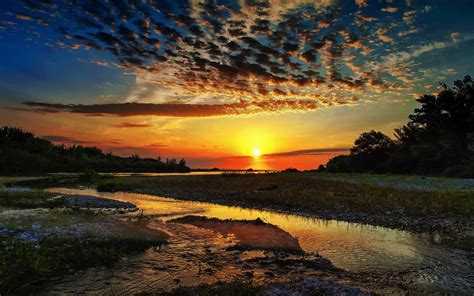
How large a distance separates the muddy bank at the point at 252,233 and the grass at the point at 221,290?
5676mm

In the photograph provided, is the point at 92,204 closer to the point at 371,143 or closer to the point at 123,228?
the point at 123,228

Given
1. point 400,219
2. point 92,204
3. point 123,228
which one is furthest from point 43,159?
point 400,219

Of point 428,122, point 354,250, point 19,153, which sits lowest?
point 354,250

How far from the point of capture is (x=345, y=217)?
23.0 m

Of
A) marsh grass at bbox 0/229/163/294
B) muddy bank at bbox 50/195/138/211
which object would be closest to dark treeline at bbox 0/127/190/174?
muddy bank at bbox 50/195/138/211

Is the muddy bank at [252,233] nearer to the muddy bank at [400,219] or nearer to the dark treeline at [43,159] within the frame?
the muddy bank at [400,219]

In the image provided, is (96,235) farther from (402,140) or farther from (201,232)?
(402,140)

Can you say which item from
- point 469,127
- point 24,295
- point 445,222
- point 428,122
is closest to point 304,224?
point 445,222

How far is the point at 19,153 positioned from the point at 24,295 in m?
109

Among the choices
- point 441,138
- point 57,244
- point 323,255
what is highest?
point 441,138

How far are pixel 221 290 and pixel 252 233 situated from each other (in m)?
9.31

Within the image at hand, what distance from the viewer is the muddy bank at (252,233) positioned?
15281mm

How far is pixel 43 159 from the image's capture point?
355ft

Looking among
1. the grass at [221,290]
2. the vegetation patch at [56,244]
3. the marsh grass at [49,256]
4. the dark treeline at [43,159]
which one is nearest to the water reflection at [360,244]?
the grass at [221,290]
